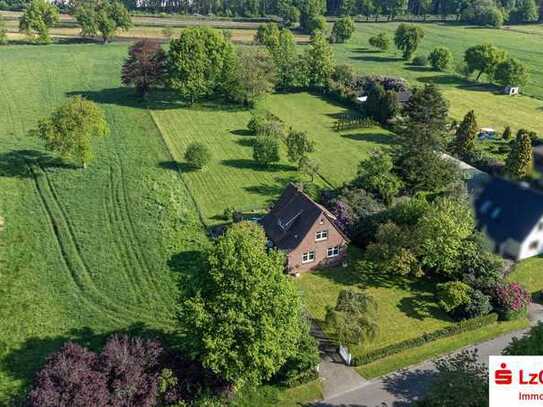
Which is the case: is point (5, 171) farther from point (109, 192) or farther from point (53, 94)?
point (53, 94)

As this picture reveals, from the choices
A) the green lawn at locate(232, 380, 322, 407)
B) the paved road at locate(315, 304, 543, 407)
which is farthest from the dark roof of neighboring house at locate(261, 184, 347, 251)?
the paved road at locate(315, 304, 543, 407)

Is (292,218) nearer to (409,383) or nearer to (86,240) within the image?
(409,383)

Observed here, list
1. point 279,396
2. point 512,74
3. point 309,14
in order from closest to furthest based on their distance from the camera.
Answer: point 279,396
point 512,74
point 309,14

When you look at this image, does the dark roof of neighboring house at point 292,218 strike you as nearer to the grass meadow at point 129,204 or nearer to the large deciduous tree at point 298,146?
the grass meadow at point 129,204

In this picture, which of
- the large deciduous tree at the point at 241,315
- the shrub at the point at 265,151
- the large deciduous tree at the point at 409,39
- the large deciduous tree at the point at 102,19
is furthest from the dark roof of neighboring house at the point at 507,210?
the large deciduous tree at the point at 102,19

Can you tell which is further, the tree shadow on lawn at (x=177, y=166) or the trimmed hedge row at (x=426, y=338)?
the tree shadow on lawn at (x=177, y=166)

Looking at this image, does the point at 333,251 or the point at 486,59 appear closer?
the point at 333,251

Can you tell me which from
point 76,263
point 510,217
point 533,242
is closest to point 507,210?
point 510,217

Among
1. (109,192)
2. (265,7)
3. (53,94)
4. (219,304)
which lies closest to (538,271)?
(219,304)
